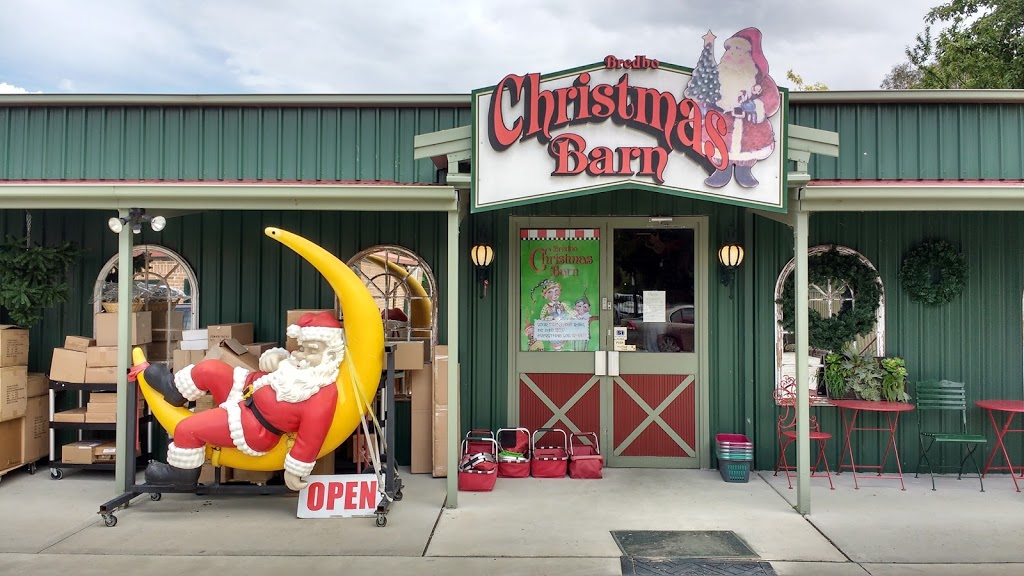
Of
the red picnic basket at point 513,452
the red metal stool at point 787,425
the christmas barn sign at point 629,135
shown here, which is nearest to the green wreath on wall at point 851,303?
the red metal stool at point 787,425

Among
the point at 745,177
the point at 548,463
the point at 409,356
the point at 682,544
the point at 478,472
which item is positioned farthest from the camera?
the point at 548,463

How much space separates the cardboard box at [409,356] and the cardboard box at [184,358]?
1.88m

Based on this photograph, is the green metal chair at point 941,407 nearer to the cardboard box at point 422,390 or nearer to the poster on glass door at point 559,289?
the poster on glass door at point 559,289

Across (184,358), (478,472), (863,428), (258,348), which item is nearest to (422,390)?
(478,472)

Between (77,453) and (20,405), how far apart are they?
0.73m

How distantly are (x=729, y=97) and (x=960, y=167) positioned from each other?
11.7ft

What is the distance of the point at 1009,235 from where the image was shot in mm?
7266

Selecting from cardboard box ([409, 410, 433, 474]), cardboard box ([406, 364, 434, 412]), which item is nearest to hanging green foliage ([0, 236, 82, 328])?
cardboard box ([406, 364, 434, 412])

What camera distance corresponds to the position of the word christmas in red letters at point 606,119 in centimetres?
561

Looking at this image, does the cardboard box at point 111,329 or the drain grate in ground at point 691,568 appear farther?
the cardboard box at point 111,329

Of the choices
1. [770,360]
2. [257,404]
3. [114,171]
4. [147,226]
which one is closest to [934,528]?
[770,360]

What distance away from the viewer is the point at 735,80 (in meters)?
5.53

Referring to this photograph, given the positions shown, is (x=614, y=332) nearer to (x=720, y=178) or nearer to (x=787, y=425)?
(x=787, y=425)

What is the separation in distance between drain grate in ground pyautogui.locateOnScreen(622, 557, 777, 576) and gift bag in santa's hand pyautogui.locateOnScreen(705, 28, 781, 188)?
2820mm
